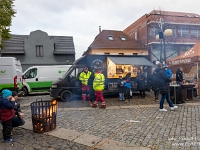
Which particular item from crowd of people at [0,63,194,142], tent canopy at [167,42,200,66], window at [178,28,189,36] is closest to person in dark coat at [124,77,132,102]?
crowd of people at [0,63,194,142]

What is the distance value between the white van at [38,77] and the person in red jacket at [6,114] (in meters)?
9.46

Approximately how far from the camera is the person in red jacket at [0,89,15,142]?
13.4ft

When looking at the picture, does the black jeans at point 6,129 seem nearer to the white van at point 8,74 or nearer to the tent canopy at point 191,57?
the white van at point 8,74

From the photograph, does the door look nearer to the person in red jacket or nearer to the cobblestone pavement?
the cobblestone pavement

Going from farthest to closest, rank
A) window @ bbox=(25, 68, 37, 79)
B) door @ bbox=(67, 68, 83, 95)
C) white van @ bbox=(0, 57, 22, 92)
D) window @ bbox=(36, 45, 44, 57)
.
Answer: window @ bbox=(36, 45, 44, 57)
window @ bbox=(25, 68, 37, 79)
door @ bbox=(67, 68, 83, 95)
white van @ bbox=(0, 57, 22, 92)

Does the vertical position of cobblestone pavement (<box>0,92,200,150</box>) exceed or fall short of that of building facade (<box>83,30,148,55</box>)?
it falls short

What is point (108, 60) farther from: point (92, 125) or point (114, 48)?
point (114, 48)

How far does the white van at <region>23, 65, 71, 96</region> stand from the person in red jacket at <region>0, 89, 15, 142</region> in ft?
31.0

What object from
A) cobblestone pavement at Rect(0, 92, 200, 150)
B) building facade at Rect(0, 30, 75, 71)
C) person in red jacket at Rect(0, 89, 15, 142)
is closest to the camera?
cobblestone pavement at Rect(0, 92, 200, 150)

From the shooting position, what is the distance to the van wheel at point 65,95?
973 cm

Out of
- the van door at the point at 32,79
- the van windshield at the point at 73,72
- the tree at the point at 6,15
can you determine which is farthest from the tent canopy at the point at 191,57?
the tree at the point at 6,15

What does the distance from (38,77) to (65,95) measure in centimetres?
481

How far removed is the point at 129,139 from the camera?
13.7ft

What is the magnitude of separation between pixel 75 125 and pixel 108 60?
6146 millimetres
